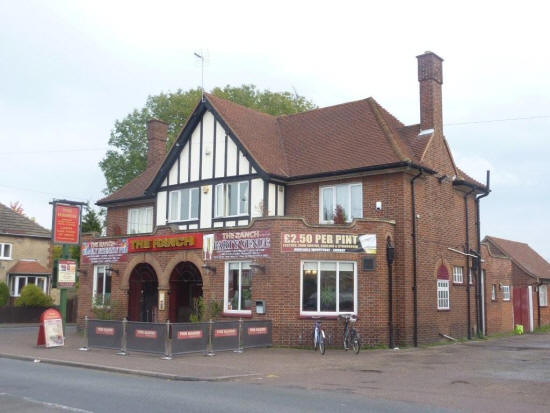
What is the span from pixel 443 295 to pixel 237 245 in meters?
8.59

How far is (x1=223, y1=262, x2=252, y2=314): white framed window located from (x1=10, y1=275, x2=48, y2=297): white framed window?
24658mm

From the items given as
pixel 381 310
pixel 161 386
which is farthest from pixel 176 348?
pixel 381 310

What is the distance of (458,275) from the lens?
26.1 meters

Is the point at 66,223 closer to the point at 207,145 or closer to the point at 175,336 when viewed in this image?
the point at 207,145

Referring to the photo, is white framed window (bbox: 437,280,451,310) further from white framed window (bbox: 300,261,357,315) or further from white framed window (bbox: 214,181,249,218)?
white framed window (bbox: 214,181,249,218)

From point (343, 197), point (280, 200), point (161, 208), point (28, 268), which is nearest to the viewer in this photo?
point (343, 197)

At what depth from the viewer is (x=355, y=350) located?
19.6 meters

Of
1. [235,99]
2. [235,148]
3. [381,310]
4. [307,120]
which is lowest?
[381,310]

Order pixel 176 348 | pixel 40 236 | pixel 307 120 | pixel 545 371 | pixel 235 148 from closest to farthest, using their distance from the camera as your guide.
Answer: pixel 545 371 → pixel 176 348 → pixel 235 148 → pixel 307 120 → pixel 40 236

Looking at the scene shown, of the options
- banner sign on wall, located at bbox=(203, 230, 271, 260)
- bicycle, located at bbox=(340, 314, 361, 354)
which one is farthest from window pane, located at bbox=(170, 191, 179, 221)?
bicycle, located at bbox=(340, 314, 361, 354)

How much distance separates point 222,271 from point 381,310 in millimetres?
5944

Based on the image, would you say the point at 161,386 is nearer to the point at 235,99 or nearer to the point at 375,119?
the point at 375,119

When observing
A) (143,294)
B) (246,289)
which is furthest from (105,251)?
(246,289)

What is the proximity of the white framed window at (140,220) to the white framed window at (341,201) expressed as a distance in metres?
10.2
